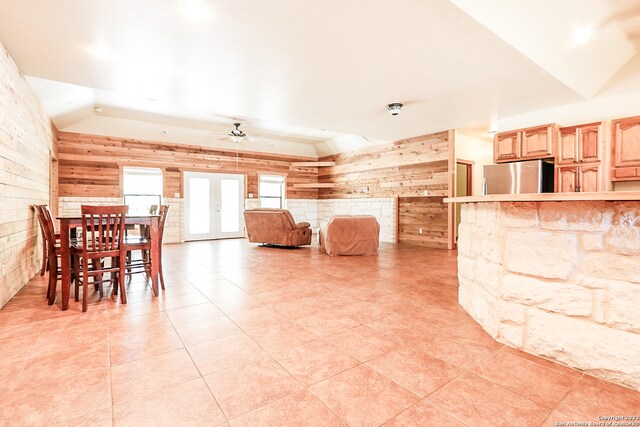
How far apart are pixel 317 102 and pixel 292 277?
9.41 feet

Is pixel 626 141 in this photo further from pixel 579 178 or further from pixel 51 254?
pixel 51 254

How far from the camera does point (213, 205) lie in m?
Result: 9.07

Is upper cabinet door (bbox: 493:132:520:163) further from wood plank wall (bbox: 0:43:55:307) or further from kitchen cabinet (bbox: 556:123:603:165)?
wood plank wall (bbox: 0:43:55:307)

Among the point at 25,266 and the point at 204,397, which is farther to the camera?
the point at 25,266

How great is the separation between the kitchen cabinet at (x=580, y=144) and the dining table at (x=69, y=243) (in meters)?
5.86

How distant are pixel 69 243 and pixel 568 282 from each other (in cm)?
416

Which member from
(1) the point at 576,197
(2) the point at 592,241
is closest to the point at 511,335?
(2) the point at 592,241

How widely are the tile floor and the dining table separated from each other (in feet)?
0.60

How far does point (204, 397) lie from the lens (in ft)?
5.04

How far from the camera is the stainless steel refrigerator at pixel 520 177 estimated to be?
205 inches

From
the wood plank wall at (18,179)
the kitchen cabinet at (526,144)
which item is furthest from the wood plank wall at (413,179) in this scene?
the wood plank wall at (18,179)

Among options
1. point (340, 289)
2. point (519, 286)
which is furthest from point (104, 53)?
point (519, 286)

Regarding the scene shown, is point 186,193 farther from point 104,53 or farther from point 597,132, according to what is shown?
point 597,132

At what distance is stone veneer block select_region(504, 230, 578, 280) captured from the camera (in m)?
1.81
